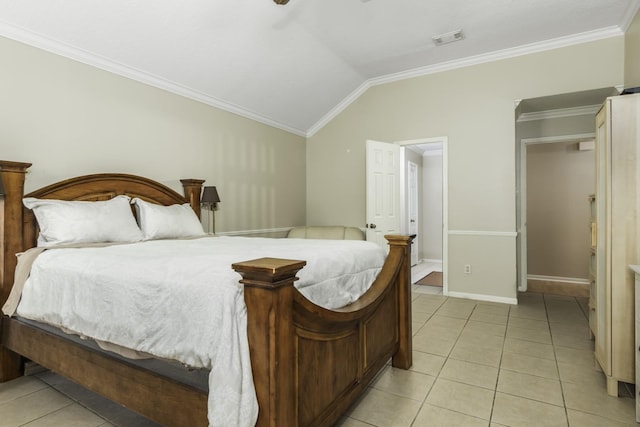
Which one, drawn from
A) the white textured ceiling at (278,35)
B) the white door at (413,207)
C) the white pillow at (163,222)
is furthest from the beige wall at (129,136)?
the white door at (413,207)

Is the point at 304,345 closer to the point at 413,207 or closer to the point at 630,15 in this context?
the point at 630,15

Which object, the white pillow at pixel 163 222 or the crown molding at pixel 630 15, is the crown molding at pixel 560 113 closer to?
the crown molding at pixel 630 15

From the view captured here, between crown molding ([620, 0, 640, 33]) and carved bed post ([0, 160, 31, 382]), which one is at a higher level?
crown molding ([620, 0, 640, 33])

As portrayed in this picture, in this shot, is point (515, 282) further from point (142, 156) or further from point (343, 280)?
point (142, 156)

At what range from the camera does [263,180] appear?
4957 mm

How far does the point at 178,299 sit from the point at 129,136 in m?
2.60

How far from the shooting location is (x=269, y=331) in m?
1.12

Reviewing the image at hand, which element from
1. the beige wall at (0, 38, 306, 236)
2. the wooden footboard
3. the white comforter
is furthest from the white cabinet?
the beige wall at (0, 38, 306, 236)

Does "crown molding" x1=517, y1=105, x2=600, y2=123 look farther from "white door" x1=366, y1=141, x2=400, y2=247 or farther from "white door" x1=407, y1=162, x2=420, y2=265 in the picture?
"white door" x1=407, y1=162, x2=420, y2=265

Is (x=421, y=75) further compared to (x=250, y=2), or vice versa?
(x=421, y=75)

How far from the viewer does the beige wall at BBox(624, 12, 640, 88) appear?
10.9 feet

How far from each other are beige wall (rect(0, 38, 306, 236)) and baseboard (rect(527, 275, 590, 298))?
3934mm

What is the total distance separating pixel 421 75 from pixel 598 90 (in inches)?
80.0

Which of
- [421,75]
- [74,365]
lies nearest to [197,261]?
[74,365]
